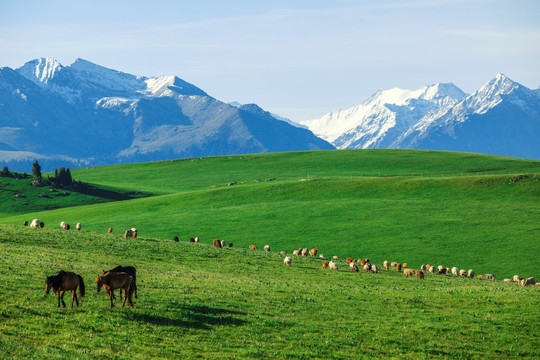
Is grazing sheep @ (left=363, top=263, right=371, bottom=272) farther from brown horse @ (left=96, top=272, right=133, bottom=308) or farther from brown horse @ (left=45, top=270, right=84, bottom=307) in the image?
brown horse @ (left=45, top=270, right=84, bottom=307)

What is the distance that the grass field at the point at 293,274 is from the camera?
95.9 ft

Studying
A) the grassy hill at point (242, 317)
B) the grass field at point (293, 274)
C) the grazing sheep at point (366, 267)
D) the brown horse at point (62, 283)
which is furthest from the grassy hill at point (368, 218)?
the brown horse at point (62, 283)

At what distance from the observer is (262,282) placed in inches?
1820

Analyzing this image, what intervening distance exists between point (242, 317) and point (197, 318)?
2787 mm

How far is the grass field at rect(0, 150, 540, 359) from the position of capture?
2923 cm

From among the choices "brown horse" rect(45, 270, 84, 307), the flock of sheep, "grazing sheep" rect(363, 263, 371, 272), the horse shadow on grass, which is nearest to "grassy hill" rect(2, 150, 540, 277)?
the flock of sheep

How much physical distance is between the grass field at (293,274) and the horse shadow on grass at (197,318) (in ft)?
0.38

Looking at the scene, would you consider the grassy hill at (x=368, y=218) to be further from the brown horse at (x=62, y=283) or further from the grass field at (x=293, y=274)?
the brown horse at (x=62, y=283)

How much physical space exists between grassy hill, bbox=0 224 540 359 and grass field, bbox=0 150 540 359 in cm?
11

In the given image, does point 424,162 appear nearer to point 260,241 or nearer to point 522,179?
point 522,179

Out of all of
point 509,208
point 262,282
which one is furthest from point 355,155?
point 262,282

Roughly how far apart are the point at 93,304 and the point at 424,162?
158032 millimetres

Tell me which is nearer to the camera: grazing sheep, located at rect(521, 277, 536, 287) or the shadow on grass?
grazing sheep, located at rect(521, 277, 536, 287)

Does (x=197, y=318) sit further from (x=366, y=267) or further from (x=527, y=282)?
(x=527, y=282)
